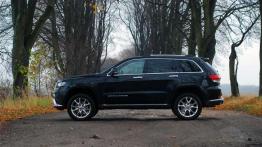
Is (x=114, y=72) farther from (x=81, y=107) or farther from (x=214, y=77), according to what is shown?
(x=214, y=77)

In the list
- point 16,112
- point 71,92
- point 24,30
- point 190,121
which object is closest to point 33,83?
point 24,30

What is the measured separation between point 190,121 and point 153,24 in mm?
34904

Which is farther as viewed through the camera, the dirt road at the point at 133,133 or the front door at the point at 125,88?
the front door at the point at 125,88

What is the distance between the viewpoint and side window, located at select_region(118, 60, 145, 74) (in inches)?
704

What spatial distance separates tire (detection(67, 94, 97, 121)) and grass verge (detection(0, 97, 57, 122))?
79.5 inches

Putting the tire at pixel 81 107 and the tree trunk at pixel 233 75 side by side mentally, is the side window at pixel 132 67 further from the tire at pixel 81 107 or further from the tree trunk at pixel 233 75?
the tree trunk at pixel 233 75

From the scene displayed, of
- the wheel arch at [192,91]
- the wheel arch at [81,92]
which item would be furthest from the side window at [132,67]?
the wheel arch at [192,91]

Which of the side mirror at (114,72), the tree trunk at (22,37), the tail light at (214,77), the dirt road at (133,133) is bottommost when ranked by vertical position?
the dirt road at (133,133)

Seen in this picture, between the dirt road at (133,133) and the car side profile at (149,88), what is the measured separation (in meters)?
0.54

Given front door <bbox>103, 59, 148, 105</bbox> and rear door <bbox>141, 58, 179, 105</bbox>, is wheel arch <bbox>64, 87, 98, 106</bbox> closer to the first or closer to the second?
front door <bbox>103, 59, 148, 105</bbox>

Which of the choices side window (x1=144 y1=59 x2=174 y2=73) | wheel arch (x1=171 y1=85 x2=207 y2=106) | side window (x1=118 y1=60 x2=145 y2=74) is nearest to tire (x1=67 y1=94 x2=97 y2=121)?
side window (x1=118 y1=60 x2=145 y2=74)

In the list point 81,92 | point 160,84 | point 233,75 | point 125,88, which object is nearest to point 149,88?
A: point 160,84

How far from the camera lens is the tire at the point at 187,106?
57.1 ft

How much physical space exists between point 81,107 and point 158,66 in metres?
2.41
